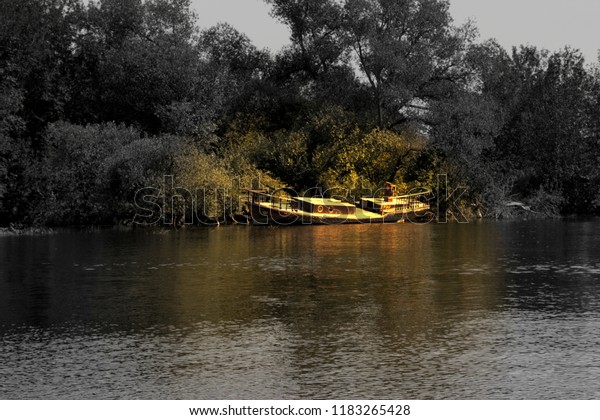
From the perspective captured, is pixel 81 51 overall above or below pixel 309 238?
above

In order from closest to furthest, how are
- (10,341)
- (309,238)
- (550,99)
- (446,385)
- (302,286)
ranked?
(446,385), (10,341), (302,286), (309,238), (550,99)

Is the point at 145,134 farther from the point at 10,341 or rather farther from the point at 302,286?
the point at 10,341

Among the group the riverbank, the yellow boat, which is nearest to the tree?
the yellow boat

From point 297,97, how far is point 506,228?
23884 mm

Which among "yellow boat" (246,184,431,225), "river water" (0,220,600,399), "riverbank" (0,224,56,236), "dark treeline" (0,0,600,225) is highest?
"dark treeline" (0,0,600,225)

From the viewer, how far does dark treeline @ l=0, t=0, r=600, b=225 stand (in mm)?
60875

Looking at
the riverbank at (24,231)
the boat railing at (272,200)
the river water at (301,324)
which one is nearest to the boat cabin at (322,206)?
the boat railing at (272,200)

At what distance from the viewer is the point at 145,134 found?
63188 mm

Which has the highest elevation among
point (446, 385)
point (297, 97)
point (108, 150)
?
point (297, 97)

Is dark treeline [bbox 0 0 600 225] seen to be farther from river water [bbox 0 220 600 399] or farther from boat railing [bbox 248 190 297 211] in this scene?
river water [bbox 0 220 600 399]

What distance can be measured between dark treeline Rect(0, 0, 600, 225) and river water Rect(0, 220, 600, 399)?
2254cm

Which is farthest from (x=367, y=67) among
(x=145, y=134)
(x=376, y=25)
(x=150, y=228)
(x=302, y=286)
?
(x=302, y=286)

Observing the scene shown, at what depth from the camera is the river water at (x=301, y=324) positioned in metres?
13.7

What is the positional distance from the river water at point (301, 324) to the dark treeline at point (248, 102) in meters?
22.5
